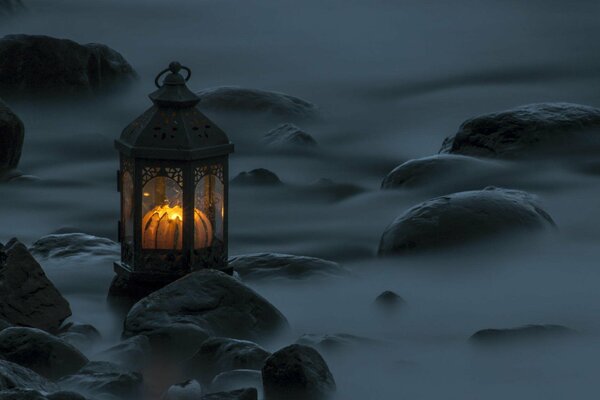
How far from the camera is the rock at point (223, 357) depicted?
10055 millimetres

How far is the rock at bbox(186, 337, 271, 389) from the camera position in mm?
10055

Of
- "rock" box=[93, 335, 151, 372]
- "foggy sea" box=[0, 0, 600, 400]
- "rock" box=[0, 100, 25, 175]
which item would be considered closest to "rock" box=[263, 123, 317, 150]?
"foggy sea" box=[0, 0, 600, 400]

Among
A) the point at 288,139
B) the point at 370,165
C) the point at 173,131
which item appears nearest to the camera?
the point at 173,131

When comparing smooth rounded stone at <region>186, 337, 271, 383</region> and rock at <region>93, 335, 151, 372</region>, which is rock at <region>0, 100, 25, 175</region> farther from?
smooth rounded stone at <region>186, 337, 271, 383</region>

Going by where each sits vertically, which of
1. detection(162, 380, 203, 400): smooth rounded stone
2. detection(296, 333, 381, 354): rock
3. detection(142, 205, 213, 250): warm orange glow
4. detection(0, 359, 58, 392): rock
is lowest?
detection(296, 333, 381, 354): rock

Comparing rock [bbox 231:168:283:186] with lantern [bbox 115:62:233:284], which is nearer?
lantern [bbox 115:62:233:284]

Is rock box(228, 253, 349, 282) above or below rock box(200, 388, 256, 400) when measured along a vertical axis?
below

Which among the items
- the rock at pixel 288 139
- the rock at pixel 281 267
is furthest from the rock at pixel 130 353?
the rock at pixel 288 139

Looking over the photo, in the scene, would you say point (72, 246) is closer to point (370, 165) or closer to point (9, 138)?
point (9, 138)

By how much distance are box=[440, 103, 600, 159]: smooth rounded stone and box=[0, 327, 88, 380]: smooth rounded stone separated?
7.24m

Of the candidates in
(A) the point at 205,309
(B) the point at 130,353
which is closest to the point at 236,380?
(B) the point at 130,353

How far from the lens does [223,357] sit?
1012 centimetres

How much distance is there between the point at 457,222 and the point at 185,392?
4.04 meters

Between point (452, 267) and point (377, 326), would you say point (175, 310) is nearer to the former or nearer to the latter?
point (377, 326)
